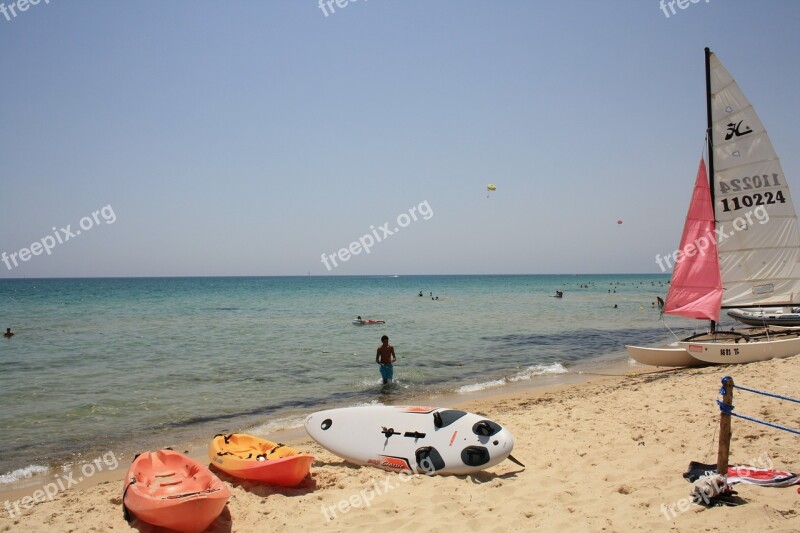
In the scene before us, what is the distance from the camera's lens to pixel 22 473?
368 inches

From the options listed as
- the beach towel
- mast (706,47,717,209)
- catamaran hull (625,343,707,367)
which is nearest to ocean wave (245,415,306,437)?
the beach towel

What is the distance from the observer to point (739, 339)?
616 inches

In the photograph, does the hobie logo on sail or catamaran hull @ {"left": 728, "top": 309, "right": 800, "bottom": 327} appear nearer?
the hobie logo on sail

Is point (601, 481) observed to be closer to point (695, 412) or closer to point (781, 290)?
point (695, 412)

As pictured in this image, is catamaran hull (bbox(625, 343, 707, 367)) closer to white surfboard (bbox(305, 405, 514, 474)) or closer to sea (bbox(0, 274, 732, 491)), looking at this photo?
sea (bbox(0, 274, 732, 491))

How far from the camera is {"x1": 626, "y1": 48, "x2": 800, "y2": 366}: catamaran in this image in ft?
50.3

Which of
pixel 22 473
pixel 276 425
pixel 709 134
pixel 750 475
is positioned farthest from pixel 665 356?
pixel 22 473

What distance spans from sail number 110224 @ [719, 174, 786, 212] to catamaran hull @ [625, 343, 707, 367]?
15.8 feet

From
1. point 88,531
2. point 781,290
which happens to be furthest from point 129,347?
point 781,290

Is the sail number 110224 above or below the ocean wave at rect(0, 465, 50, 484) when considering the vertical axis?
below

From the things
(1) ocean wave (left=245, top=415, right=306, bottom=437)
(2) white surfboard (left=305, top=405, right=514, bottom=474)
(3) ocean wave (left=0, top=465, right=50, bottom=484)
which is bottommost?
(1) ocean wave (left=245, top=415, right=306, bottom=437)

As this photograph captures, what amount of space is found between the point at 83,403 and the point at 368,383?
27.1 feet

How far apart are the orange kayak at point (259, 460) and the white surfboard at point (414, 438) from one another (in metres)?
0.95

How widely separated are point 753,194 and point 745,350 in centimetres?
482
